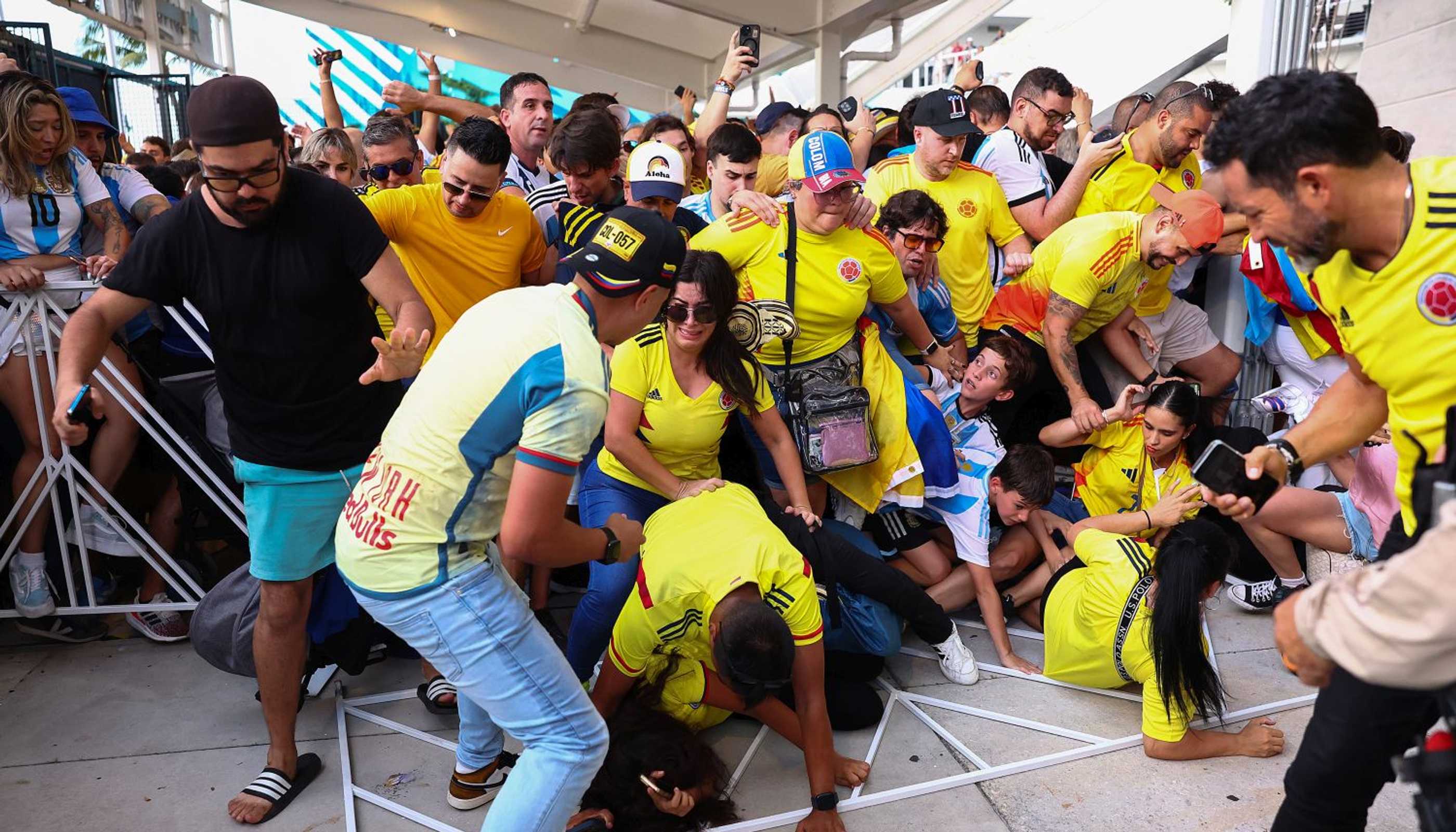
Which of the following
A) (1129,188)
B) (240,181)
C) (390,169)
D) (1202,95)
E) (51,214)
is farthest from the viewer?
(1129,188)

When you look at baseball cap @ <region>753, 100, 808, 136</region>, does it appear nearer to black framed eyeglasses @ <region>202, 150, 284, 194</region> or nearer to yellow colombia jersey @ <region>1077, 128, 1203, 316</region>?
yellow colombia jersey @ <region>1077, 128, 1203, 316</region>

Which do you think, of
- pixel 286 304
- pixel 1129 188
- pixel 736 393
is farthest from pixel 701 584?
pixel 1129 188

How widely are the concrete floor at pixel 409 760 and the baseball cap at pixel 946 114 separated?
2.28 metres

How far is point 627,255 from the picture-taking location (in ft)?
6.93

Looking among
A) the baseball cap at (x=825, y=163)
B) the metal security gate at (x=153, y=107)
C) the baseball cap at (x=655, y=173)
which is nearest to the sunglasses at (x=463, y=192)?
the baseball cap at (x=655, y=173)

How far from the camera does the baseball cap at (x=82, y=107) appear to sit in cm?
427

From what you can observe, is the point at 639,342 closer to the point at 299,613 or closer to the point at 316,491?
the point at 316,491

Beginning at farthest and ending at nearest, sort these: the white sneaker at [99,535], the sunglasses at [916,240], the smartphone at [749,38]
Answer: the smartphone at [749,38] → the sunglasses at [916,240] → the white sneaker at [99,535]

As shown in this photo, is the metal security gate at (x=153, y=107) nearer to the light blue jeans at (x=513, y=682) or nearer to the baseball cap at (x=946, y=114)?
the baseball cap at (x=946, y=114)

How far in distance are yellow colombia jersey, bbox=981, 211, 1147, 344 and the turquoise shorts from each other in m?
2.98

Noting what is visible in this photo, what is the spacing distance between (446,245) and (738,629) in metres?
1.89

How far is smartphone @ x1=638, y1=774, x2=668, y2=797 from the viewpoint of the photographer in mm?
2559

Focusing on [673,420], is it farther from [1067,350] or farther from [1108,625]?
[1067,350]

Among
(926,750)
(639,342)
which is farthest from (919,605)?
(639,342)
